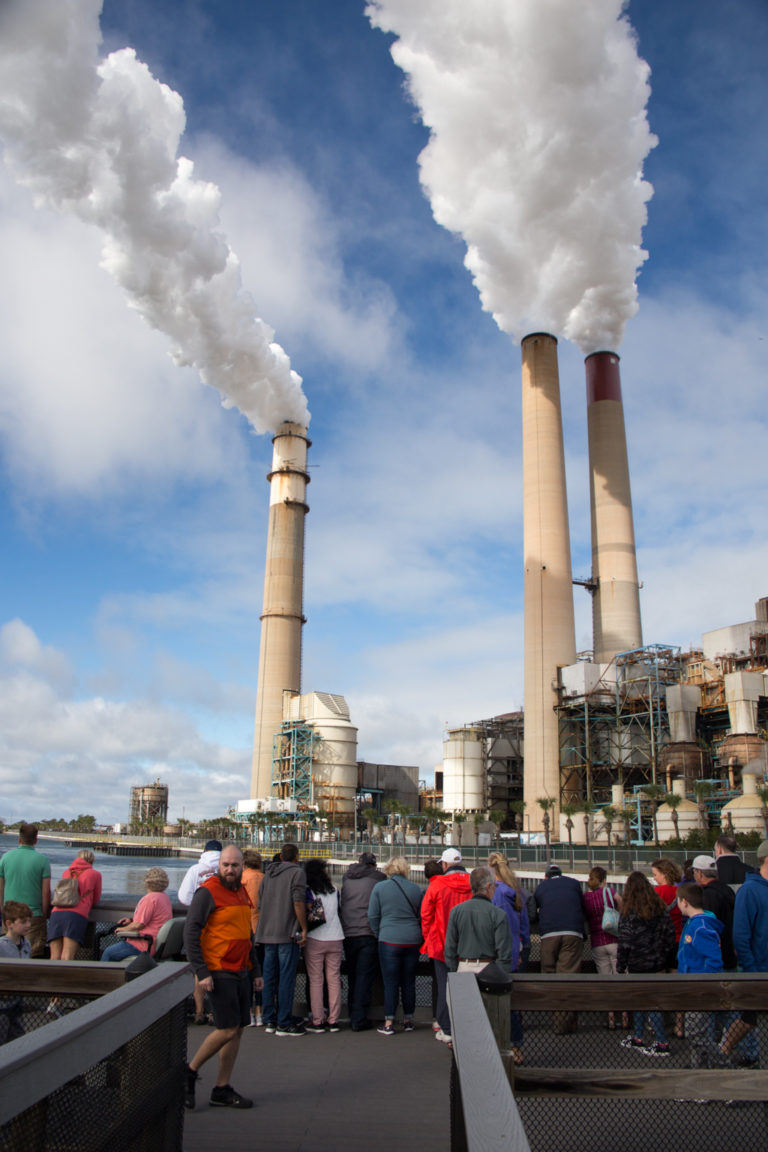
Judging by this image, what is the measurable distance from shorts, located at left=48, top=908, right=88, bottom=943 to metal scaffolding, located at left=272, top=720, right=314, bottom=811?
80.5 m

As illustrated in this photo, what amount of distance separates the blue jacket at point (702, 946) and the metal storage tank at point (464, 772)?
7873cm

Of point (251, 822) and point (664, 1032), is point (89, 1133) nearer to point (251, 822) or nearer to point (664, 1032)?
point (664, 1032)

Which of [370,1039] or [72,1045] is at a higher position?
[72,1045]

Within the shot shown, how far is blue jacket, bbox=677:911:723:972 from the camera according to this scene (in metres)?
7.09

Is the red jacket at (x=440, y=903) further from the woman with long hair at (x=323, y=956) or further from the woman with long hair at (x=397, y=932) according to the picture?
the woman with long hair at (x=323, y=956)

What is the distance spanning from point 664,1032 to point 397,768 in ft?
338

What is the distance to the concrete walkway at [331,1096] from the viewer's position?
5762mm

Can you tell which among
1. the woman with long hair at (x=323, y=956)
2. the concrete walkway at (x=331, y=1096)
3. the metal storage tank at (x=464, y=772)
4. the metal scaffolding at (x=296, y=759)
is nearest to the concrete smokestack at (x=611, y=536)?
the metal storage tank at (x=464, y=772)

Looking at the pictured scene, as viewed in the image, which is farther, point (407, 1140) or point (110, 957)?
point (110, 957)

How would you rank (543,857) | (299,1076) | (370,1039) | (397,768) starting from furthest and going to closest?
(397,768) → (543,857) → (370,1039) → (299,1076)

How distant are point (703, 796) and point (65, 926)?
62.1m

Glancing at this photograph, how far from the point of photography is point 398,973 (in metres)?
9.19

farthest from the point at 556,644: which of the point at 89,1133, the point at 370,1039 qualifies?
the point at 89,1133

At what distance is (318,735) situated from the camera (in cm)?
8900
